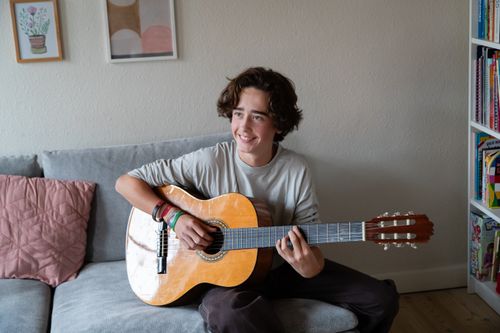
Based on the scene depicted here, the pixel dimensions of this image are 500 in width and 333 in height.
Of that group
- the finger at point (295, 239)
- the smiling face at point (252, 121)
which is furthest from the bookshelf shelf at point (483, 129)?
the finger at point (295, 239)

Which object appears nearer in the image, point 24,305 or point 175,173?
point 24,305

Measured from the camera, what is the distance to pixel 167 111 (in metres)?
2.98

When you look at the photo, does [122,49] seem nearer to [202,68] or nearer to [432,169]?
[202,68]

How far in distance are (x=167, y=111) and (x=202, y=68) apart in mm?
224

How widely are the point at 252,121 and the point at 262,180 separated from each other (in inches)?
8.2

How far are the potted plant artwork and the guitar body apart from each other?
2.77 feet

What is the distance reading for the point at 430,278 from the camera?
3.33 meters

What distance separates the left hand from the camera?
217cm

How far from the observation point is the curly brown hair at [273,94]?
2.37m

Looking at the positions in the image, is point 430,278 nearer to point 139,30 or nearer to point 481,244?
point 481,244

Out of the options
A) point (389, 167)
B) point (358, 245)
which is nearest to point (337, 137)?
point (389, 167)

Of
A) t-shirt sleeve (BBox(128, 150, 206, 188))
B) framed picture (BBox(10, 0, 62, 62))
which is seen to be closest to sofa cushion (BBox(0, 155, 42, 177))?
framed picture (BBox(10, 0, 62, 62))

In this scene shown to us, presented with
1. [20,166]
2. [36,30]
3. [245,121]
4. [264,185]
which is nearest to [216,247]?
[264,185]

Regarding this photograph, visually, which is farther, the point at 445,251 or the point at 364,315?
the point at 445,251
